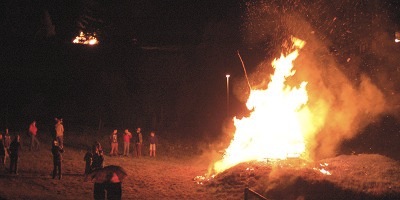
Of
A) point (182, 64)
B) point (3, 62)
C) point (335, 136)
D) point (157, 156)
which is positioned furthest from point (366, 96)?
point (3, 62)

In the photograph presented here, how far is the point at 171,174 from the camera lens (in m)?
19.8

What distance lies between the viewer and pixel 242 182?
16.2 meters

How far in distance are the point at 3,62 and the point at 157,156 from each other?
18.4 m

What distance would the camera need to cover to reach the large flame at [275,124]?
62.0ft

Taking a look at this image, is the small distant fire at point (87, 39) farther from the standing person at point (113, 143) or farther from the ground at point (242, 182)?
the ground at point (242, 182)

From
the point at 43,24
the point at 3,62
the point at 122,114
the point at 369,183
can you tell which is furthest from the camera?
the point at 43,24

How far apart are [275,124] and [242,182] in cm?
399

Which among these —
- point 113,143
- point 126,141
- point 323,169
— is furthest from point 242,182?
point 113,143

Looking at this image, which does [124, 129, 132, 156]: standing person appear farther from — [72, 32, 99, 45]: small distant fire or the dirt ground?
[72, 32, 99, 45]: small distant fire

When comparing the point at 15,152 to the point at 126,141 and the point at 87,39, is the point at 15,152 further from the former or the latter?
the point at 87,39

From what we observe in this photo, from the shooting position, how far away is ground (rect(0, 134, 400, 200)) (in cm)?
1338

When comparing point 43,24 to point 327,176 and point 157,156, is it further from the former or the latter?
point 327,176

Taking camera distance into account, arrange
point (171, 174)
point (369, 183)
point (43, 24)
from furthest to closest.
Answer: point (43, 24)
point (171, 174)
point (369, 183)

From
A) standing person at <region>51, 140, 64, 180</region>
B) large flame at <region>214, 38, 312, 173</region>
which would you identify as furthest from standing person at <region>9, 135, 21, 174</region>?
large flame at <region>214, 38, 312, 173</region>
